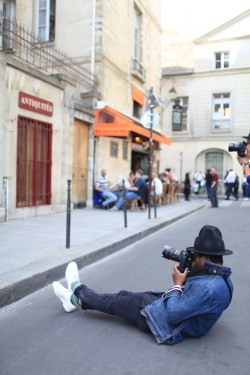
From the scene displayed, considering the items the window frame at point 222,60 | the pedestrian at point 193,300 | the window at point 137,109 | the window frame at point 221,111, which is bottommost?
the pedestrian at point 193,300

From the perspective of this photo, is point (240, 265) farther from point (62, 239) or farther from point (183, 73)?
point (183, 73)

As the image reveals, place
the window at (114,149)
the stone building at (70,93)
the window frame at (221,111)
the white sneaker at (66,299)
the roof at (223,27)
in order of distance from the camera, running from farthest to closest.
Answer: the window frame at (221,111) < the roof at (223,27) < the window at (114,149) < the stone building at (70,93) < the white sneaker at (66,299)

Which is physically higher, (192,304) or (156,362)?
(192,304)

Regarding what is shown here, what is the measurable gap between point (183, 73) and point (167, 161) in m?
6.65

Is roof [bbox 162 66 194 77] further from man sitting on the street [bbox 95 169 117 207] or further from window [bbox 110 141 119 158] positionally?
man sitting on the street [bbox 95 169 117 207]

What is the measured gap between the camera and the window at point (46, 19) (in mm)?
15133

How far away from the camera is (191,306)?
3.09m

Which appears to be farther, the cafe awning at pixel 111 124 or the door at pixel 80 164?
the cafe awning at pixel 111 124

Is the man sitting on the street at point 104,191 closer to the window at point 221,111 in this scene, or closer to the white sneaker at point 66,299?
the white sneaker at point 66,299

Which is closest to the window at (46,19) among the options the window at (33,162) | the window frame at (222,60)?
the window at (33,162)

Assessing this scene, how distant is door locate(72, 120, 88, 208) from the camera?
12.9 metres

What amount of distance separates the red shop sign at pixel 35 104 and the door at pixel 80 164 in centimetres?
206

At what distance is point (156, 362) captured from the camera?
2943 millimetres

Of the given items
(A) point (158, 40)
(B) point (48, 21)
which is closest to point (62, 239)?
(B) point (48, 21)
